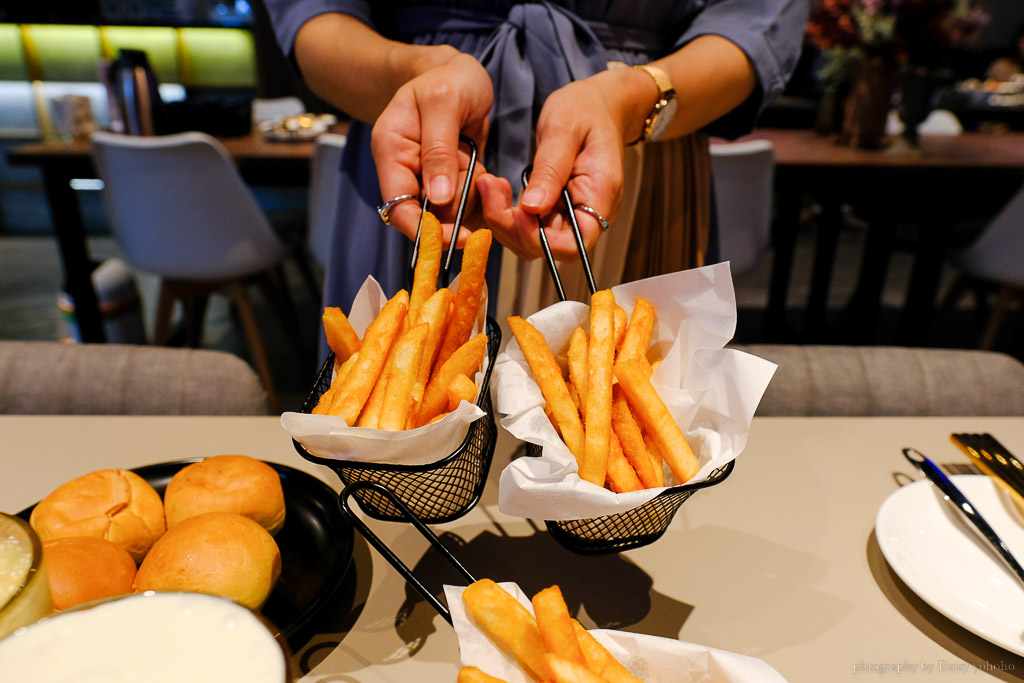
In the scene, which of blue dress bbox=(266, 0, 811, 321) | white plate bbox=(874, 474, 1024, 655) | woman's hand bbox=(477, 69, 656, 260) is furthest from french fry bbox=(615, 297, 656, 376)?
blue dress bbox=(266, 0, 811, 321)

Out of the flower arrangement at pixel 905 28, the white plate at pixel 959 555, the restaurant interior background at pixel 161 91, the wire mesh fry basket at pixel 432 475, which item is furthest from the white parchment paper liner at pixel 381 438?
the restaurant interior background at pixel 161 91

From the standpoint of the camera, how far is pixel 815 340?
3.71 m

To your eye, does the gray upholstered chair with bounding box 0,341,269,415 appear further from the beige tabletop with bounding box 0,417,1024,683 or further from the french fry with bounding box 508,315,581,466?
the french fry with bounding box 508,315,581,466

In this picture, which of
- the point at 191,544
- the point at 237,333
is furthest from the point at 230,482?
the point at 237,333

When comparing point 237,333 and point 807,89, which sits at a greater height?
point 807,89

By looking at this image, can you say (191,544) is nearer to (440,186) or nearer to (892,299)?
(440,186)

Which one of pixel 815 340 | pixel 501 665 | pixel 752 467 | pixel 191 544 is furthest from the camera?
pixel 815 340

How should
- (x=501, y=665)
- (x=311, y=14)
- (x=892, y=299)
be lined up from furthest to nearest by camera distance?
(x=892, y=299), (x=311, y=14), (x=501, y=665)

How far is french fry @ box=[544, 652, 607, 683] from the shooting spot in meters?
0.43

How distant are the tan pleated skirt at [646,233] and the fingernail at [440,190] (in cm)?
38

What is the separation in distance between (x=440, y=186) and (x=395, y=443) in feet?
1.23

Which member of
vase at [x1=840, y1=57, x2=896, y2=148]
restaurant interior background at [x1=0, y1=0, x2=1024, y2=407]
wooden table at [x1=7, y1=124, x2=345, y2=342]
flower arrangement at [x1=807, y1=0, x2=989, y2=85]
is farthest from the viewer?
restaurant interior background at [x1=0, y1=0, x2=1024, y2=407]

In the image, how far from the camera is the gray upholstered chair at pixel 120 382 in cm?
118

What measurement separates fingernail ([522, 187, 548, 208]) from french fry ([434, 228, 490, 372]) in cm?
9
